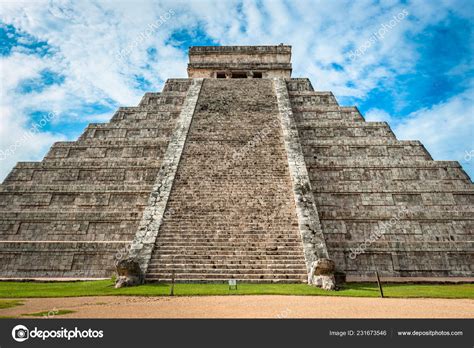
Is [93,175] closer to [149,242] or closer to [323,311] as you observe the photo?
[149,242]

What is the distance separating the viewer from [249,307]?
550 cm

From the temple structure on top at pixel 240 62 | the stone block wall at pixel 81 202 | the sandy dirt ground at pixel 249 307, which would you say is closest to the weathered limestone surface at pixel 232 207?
the stone block wall at pixel 81 202

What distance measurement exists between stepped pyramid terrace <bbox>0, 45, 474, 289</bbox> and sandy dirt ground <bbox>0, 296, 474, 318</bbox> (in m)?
1.71

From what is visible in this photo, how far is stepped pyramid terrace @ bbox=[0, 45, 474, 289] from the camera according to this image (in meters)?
9.22

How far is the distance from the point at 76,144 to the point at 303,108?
11.6 metres

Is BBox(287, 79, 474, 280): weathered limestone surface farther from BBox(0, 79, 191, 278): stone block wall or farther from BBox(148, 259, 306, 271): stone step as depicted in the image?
BBox(0, 79, 191, 278): stone block wall

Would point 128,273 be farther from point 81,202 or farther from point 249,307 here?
point 81,202

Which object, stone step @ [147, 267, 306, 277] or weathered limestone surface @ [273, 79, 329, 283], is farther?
weathered limestone surface @ [273, 79, 329, 283]

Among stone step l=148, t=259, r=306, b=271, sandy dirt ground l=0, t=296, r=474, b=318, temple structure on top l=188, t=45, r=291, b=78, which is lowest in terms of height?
sandy dirt ground l=0, t=296, r=474, b=318

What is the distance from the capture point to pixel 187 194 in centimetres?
1145

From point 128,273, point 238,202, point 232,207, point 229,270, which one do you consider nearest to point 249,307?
point 229,270

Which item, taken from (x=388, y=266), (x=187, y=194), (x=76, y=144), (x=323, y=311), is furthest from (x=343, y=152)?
(x=76, y=144)

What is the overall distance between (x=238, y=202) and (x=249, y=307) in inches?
222

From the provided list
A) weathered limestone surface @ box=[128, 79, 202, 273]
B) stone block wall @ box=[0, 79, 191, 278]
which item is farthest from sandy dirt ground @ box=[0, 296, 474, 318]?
stone block wall @ box=[0, 79, 191, 278]
